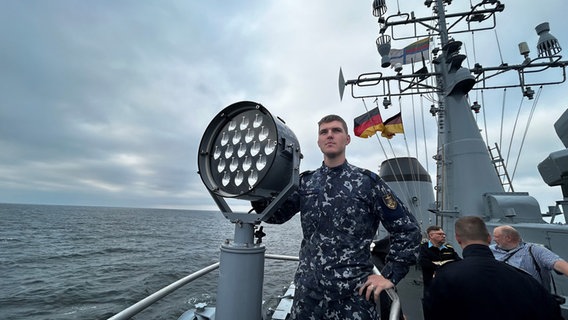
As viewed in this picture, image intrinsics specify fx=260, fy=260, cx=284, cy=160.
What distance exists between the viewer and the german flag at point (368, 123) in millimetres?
9078

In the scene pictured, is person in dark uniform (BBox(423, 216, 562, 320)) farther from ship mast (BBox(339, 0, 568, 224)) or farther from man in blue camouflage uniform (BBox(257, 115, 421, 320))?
ship mast (BBox(339, 0, 568, 224))

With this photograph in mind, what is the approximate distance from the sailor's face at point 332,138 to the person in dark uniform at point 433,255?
282 cm

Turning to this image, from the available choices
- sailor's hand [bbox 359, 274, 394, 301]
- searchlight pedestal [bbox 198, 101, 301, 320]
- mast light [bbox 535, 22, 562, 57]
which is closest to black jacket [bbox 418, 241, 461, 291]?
A: sailor's hand [bbox 359, 274, 394, 301]

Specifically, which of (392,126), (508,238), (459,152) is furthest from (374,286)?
(392,126)

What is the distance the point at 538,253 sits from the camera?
3.15 metres

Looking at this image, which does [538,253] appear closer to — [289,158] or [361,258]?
[361,258]

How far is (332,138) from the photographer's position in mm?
1674

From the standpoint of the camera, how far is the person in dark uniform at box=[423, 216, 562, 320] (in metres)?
1.61

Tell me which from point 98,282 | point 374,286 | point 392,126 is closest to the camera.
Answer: point 374,286

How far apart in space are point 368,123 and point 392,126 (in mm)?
805

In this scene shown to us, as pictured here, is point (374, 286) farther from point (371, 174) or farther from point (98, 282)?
point (98, 282)

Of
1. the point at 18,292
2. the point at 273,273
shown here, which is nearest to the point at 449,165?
the point at 273,273

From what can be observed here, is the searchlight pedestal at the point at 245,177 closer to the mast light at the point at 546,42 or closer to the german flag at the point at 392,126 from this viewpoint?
the german flag at the point at 392,126

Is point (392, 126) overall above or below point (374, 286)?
above
